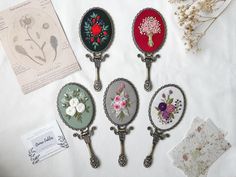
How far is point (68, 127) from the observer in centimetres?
129

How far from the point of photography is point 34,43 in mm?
1238

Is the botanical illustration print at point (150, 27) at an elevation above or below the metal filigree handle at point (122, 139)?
above

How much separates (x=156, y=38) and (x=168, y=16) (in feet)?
0.31

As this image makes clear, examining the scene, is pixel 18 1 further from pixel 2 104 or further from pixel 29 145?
pixel 29 145

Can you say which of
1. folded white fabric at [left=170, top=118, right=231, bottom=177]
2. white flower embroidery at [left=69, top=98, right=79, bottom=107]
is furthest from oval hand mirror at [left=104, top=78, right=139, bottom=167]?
folded white fabric at [left=170, top=118, right=231, bottom=177]

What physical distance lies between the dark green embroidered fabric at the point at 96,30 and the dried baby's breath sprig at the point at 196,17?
10.0 inches

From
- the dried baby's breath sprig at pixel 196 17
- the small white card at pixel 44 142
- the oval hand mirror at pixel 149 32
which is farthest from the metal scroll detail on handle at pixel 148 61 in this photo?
the small white card at pixel 44 142

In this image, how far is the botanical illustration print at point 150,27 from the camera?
1266mm

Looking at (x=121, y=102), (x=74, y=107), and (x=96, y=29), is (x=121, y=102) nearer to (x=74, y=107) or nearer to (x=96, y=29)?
(x=74, y=107)

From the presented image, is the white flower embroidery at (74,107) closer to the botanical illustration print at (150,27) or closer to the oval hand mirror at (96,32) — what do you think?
the oval hand mirror at (96,32)

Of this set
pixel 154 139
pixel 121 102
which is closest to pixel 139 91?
pixel 121 102

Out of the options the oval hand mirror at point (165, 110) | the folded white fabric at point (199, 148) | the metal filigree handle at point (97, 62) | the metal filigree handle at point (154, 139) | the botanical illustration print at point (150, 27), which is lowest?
the folded white fabric at point (199, 148)

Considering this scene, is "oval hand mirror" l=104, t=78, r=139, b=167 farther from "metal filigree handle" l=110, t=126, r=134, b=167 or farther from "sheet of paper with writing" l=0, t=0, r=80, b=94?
"sheet of paper with writing" l=0, t=0, r=80, b=94

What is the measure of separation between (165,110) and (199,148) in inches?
8.2
